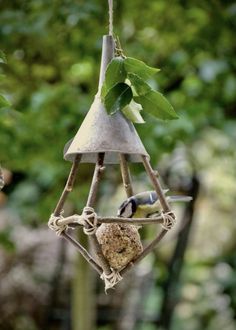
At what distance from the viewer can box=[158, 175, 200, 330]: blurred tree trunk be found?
436cm

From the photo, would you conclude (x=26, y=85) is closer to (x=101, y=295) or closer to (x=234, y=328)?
(x=101, y=295)

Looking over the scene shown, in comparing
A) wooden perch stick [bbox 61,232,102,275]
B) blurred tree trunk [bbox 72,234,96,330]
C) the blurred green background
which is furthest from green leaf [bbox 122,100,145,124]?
blurred tree trunk [bbox 72,234,96,330]

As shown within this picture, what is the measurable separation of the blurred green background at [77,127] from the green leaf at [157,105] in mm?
771

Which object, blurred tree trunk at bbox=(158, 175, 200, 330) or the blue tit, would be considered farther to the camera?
blurred tree trunk at bbox=(158, 175, 200, 330)

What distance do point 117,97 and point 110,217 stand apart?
0.64ft

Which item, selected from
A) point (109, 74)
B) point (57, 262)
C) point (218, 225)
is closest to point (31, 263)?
point (57, 262)

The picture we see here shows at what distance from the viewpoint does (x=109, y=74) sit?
1185 millimetres

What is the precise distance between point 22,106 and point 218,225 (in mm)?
2616

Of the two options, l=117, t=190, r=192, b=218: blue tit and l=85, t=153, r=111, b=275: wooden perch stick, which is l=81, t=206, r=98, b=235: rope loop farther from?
l=117, t=190, r=192, b=218: blue tit

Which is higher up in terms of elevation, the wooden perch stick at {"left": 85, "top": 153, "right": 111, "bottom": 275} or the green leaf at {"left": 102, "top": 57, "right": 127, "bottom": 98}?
the green leaf at {"left": 102, "top": 57, "right": 127, "bottom": 98}

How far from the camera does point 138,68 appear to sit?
1.20m

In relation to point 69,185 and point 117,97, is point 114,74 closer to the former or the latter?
Result: point 117,97

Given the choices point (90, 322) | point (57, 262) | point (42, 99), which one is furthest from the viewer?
point (57, 262)

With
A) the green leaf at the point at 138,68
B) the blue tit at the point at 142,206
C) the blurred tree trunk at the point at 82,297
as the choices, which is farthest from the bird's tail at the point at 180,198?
the blurred tree trunk at the point at 82,297
